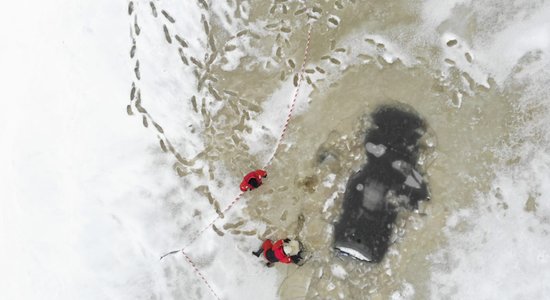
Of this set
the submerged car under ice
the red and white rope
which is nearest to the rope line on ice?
the red and white rope

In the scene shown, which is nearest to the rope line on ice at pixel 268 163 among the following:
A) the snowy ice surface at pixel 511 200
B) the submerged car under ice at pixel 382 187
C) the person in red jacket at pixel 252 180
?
the person in red jacket at pixel 252 180

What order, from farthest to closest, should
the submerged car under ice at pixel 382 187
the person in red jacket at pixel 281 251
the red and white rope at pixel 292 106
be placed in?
the red and white rope at pixel 292 106 < the submerged car under ice at pixel 382 187 < the person in red jacket at pixel 281 251

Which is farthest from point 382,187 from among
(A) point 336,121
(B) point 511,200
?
(B) point 511,200

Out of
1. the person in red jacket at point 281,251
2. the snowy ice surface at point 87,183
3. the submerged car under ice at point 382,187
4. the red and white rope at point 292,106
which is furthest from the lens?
the red and white rope at point 292,106

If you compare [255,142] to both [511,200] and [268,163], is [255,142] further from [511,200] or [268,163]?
[511,200]

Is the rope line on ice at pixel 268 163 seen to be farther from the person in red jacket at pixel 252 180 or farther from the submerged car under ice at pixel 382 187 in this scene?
the submerged car under ice at pixel 382 187

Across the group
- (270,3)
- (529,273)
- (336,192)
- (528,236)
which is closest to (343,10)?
(270,3)

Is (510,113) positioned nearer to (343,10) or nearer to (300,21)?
(343,10)
